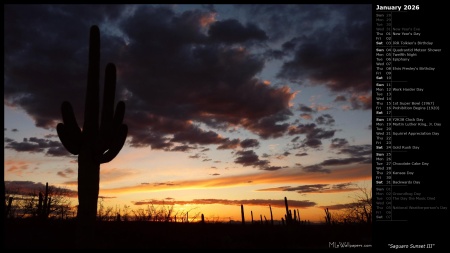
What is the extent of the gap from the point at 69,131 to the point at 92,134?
2.30 feet

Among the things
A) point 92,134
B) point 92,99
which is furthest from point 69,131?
point 92,99

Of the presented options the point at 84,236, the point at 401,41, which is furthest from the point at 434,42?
the point at 84,236

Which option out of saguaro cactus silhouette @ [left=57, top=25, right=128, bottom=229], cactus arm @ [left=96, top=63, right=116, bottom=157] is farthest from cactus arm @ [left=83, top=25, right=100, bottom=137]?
cactus arm @ [left=96, top=63, right=116, bottom=157]

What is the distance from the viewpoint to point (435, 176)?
8.53 metres

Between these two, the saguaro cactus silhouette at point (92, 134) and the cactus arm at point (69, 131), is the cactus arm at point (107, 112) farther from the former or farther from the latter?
the cactus arm at point (69, 131)

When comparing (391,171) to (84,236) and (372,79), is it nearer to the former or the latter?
(372,79)

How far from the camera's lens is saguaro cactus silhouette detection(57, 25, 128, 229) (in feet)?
39.0

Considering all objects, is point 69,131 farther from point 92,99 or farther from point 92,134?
point 92,99

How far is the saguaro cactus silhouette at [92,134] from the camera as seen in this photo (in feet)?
39.0

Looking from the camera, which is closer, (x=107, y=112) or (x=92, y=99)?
(x=107, y=112)

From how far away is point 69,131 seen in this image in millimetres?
12102

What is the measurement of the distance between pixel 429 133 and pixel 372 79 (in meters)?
1.73

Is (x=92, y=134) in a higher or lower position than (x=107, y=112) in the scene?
lower

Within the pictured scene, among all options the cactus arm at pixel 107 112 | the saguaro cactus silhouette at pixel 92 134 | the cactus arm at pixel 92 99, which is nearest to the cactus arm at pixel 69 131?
the saguaro cactus silhouette at pixel 92 134
